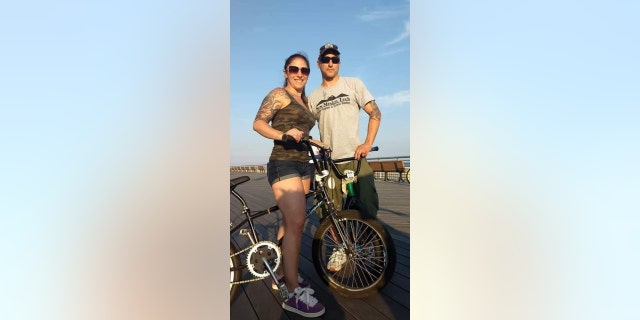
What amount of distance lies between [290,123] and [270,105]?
99mm

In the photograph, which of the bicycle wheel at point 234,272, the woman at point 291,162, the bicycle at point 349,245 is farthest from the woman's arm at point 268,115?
the bicycle wheel at point 234,272

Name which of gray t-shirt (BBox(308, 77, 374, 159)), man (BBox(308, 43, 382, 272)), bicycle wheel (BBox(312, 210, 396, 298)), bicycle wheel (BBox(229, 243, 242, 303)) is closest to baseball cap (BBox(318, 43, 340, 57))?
man (BBox(308, 43, 382, 272))

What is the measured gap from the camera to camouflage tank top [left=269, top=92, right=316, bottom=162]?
1443mm

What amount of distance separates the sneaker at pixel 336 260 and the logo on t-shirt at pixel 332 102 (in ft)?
2.07

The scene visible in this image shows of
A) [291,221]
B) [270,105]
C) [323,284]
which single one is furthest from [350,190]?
[270,105]

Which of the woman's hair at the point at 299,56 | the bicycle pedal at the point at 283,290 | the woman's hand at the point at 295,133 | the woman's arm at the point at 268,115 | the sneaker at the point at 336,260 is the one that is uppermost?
the woman's hair at the point at 299,56

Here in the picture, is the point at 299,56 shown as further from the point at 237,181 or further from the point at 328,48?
the point at 237,181

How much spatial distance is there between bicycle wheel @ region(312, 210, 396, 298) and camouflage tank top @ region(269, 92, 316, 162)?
39cm

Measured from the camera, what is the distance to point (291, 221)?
152 cm

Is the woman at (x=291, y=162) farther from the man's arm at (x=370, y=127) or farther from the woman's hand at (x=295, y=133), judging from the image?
the man's arm at (x=370, y=127)

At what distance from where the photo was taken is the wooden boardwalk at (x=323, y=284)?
4.74ft
